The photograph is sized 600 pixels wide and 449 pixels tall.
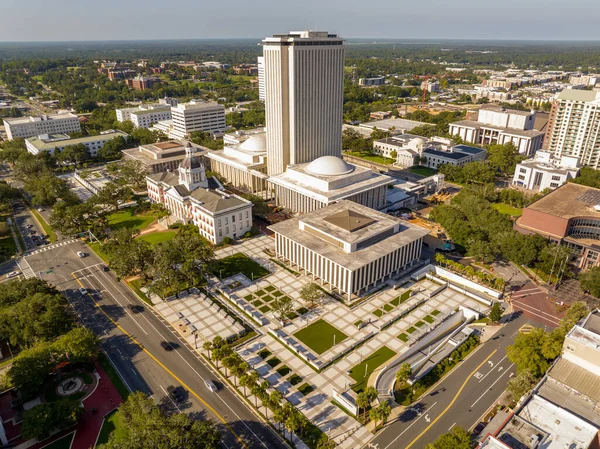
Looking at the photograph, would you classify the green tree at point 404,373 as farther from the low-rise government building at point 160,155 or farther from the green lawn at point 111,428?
the low-rise government building at point 160,155

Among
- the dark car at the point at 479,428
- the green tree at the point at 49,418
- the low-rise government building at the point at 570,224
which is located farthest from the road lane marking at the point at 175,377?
the low-rise government building at the point at 570,224

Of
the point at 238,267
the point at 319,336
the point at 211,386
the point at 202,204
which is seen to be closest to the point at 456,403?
the point at 319,336

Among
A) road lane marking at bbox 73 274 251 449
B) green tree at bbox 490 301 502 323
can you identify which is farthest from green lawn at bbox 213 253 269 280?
green tree at bbox 490 301 502 323

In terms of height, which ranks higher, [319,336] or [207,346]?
[207,346]

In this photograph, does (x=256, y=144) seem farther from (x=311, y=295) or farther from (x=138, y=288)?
(x=311, y=295)

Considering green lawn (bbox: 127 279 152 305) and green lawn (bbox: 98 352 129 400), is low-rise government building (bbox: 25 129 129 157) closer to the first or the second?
green lawn (bbox: 127 279 152 305)

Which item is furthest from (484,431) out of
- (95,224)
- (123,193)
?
(123,193)
